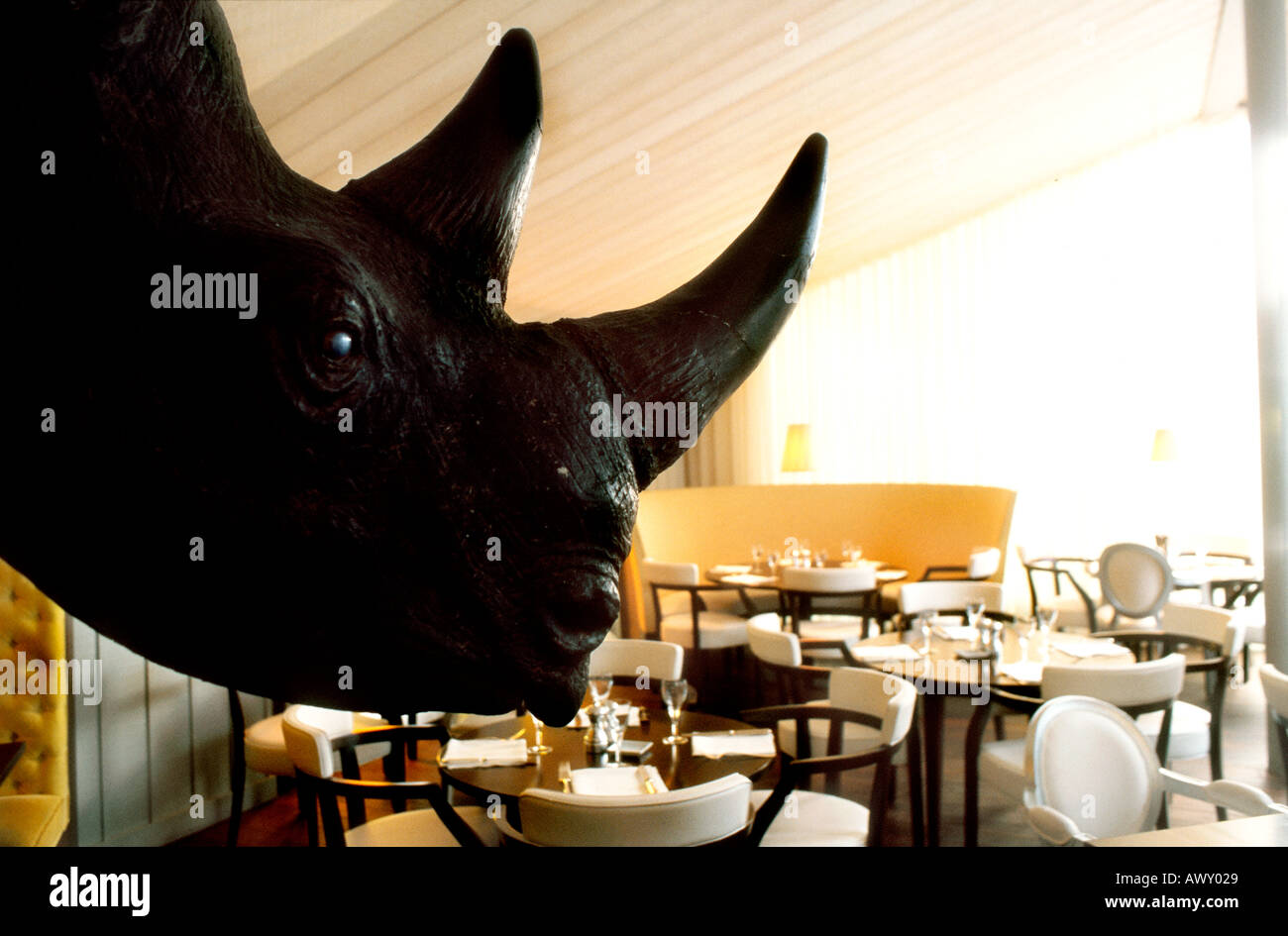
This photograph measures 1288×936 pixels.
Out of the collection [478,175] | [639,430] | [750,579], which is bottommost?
[750,579]

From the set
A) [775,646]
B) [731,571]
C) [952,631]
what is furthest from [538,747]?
[731,571]

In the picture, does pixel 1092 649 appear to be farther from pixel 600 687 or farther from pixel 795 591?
pixel 600 687

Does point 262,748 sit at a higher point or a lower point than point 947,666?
lower

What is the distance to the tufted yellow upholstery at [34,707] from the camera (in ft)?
11.5

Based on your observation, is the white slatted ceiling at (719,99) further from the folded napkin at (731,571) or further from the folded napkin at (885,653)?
the folded napkin at (885,653)

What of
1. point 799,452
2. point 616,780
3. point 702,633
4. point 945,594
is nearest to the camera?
point 616,780

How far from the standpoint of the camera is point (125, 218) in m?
0.48

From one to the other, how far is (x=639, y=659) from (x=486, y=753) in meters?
1.47

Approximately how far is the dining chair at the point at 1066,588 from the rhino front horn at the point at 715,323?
5.12 m

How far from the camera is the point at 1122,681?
135 inches

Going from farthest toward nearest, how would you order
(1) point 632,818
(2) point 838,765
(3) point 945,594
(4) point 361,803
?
(3) point 945,594 → (4) point 361,803 → (2) point 838,765 → (1) point 632,818

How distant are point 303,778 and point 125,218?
2.93m
